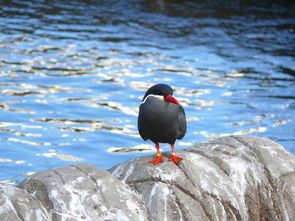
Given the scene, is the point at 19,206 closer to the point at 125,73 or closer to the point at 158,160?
the point at 158,160

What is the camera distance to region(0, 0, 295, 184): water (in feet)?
35.8

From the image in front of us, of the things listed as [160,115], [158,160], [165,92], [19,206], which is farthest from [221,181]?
[19,206]

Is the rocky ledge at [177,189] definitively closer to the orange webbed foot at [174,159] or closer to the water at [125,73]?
the orange webbed foot at [174,159]

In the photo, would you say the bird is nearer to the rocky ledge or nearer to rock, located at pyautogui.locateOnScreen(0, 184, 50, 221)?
the rocky ledge

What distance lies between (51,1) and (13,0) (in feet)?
3.88

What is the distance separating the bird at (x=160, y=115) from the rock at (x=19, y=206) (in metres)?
1.34

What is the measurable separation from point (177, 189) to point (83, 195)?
102cm

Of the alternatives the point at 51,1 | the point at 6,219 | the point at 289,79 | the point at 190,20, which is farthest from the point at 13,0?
the point at 6,219

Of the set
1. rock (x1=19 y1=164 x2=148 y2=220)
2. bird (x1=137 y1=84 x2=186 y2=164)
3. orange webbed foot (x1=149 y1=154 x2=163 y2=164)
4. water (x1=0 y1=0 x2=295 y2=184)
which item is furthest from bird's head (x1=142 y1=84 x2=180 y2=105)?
water (x1=0 y1=0 x2=295 y2=184)

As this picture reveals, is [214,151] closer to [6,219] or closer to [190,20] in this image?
[6,219]

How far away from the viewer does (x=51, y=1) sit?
21.0 meters

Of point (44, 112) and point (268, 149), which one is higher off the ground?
point (268, 149)

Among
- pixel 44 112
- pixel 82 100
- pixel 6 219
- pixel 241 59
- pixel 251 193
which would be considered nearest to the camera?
pixel 6 219

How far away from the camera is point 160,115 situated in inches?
250
